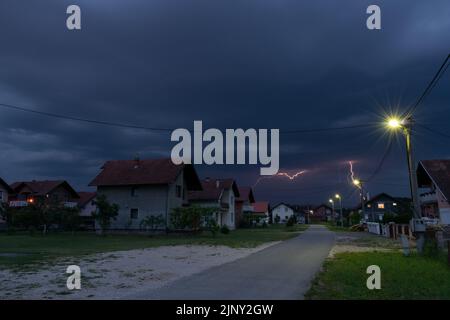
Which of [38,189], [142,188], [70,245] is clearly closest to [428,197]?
[142,188]

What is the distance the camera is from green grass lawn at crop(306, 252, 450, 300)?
879 cm

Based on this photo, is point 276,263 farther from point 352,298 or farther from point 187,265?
point 352,298

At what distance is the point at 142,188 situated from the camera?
41156 millimetres

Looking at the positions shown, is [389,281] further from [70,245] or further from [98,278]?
[70,245]

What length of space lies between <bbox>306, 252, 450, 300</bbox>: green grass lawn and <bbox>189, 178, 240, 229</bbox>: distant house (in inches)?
1493

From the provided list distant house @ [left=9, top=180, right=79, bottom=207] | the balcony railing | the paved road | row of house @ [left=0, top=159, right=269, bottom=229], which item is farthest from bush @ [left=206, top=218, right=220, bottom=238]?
distant house @ [left=9, top=180, right=79, bottom=207]

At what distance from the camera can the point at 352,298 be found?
8.42m

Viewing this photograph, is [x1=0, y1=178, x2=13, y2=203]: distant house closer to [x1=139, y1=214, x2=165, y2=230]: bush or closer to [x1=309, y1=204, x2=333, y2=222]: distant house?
[x1=139, y1=214, x2=165, y2=230]: bush

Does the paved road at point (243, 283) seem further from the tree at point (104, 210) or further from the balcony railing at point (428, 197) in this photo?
the balcony railing at point (428, 197)

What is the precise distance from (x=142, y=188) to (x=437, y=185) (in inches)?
1145

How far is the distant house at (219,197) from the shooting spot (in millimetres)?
53531

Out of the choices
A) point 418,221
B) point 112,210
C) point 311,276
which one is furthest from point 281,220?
point 311,276
